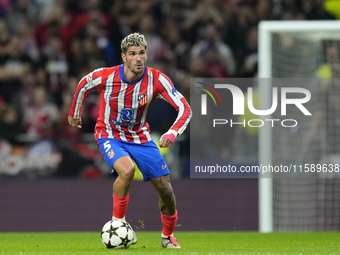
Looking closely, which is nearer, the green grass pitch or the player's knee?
the green grass pitch

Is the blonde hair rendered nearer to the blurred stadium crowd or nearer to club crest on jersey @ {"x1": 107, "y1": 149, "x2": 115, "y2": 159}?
club crest on jersey @ {"x1": 107, "y1": 149, "x2": 115, "y2": 159}

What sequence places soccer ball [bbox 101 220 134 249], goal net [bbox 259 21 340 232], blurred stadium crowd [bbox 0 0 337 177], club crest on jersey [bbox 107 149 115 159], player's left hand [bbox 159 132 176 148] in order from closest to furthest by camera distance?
1. player's left hand [bbox 159 132 176 148]
2. soccer ball [bbox 101 220 134 249]
3. club crest on jersey [bbox 107 149 115 159]
4. goal net [bbox 259 21 340 232]
5. blurred stadium crowd [bbox 0 0 337 177]

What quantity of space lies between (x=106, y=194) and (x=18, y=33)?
12.2ft

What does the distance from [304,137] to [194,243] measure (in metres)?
2.78

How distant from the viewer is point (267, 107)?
29.6ft

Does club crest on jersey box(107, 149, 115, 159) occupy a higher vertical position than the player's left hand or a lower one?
lower

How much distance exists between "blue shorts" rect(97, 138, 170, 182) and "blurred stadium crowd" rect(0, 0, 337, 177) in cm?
298

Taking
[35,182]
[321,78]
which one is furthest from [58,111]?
[321,78]

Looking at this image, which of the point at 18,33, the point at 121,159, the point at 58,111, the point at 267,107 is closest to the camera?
the point at 121,159

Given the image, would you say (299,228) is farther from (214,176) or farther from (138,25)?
(138,25)

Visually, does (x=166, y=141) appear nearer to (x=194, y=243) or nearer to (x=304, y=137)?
(x=194, y=243)

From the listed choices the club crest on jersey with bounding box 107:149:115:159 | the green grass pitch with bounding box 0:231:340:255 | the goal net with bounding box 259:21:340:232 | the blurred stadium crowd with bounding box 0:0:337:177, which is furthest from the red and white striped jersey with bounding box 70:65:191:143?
the goal net with bounding box 259:21:340:232

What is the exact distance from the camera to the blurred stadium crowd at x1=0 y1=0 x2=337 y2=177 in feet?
32.0

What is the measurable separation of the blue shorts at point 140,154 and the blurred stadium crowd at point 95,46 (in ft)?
9.77
